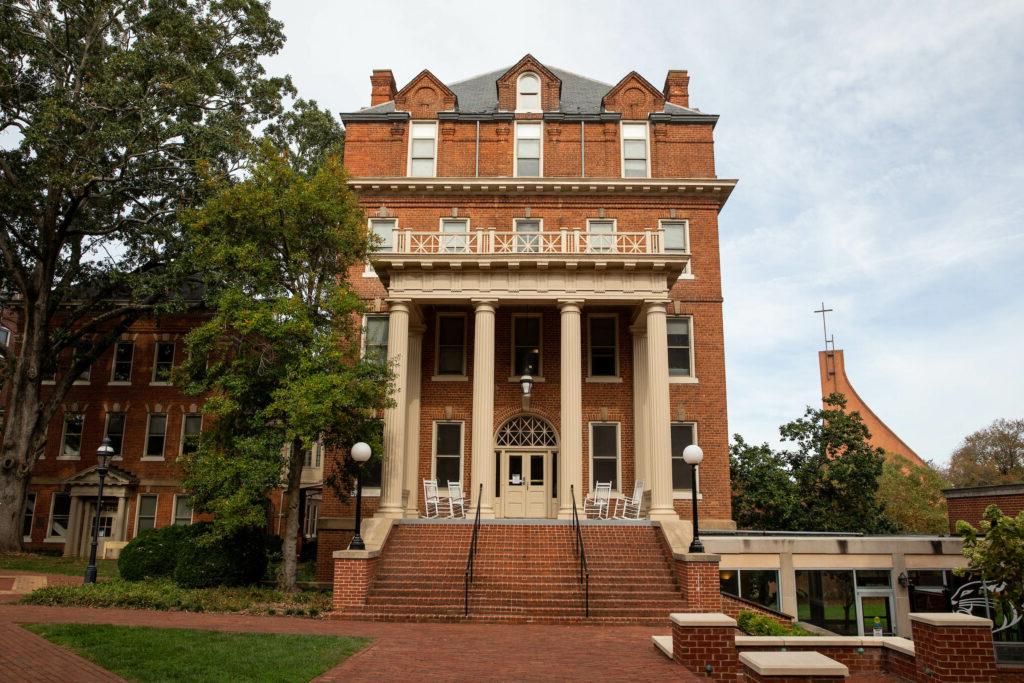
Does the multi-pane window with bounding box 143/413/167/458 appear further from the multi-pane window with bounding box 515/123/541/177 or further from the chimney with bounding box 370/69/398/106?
the multi-pane window with bounding box 515/123/541/177

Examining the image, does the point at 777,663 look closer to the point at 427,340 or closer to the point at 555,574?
the point at 555,574

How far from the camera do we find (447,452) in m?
23.0

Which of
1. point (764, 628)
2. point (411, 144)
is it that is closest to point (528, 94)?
point (411, 144)

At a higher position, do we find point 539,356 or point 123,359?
point 123,359

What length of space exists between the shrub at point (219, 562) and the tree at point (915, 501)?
3384cm

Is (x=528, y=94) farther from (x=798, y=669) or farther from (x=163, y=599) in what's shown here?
(x=798, y=669)

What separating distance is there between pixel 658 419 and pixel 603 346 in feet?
15.6

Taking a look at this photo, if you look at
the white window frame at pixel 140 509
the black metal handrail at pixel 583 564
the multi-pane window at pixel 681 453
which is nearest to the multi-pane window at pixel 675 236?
the multi-pane window at pixel 681 453

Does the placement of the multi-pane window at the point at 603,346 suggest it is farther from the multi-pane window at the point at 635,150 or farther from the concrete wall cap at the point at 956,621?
the concrete wall cap at the point at 956,621

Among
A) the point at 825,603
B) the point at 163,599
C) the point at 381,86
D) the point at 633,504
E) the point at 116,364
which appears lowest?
the point at 825,603

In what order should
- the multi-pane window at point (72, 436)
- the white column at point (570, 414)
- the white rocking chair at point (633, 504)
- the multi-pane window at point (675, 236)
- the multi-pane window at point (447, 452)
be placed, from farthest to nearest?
1. the multi-pane window at point (72, 436)
2. the multi-pane window at point (675, 236)
3. the multi-pane window at point (447, 452)
4. the white rocking chair at point (633, 504)
5. the white column at point (570, 414)

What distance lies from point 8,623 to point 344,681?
6.50 metres

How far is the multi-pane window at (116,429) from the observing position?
114 feet

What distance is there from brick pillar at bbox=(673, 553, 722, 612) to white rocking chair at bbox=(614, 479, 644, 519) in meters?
4.35
